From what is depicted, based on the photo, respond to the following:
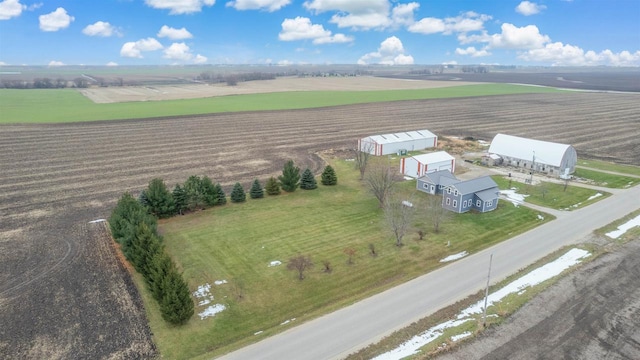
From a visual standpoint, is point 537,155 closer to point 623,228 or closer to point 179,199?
point 623,228

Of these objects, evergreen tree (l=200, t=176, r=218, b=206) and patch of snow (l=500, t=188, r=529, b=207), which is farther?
patch of snow (l=500, t=188, r=529, b=207)

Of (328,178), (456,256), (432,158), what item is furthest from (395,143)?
(456,256)

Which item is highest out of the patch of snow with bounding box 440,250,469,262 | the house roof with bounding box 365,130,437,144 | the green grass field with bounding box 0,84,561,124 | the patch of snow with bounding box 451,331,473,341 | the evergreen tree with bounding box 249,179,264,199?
the green grass field with bounding box 0,84,561,124

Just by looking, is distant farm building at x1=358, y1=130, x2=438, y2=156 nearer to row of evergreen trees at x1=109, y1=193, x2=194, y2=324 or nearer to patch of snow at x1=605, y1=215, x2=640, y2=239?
patch of snow at x1=605, y1=215, x2=640, y2=239

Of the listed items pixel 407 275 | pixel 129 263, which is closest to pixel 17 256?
pixel 129 263

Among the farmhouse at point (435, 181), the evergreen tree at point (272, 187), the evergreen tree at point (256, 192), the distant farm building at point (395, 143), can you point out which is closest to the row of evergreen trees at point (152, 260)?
the evergreen tree at point (256, 192)

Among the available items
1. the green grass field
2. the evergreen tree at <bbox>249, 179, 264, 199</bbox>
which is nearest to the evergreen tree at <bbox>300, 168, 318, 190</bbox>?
the evergreen tree at <bbox>249, 179, 264, 199</bbox>

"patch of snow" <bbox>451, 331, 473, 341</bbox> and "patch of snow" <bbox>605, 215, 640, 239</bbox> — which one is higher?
"patch of snow" <bbox>451, 331, 473, 341</bbox>
